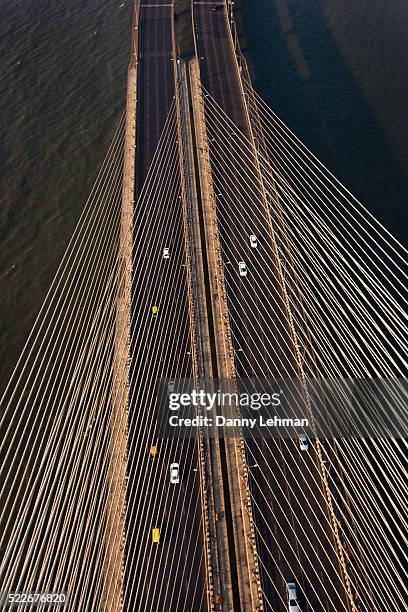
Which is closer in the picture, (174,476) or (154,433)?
(174,476)

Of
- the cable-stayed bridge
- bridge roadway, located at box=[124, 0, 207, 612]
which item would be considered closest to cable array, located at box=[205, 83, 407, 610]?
the cable-stayed bridge

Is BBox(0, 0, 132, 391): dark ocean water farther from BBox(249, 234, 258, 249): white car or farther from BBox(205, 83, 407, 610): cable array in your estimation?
BBox(249, 234, 258, 249): white car

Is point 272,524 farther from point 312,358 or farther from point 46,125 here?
point 46,125

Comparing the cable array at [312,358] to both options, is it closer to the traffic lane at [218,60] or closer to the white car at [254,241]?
the white car at [254,241]

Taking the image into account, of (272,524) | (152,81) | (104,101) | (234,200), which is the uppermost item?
(152,81)

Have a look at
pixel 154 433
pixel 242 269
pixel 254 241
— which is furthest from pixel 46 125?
pixel 154 433

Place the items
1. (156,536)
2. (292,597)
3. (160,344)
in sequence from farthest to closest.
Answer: (160,344) → (156,536) → (292,597)

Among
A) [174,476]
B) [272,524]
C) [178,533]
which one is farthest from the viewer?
[174,476]
